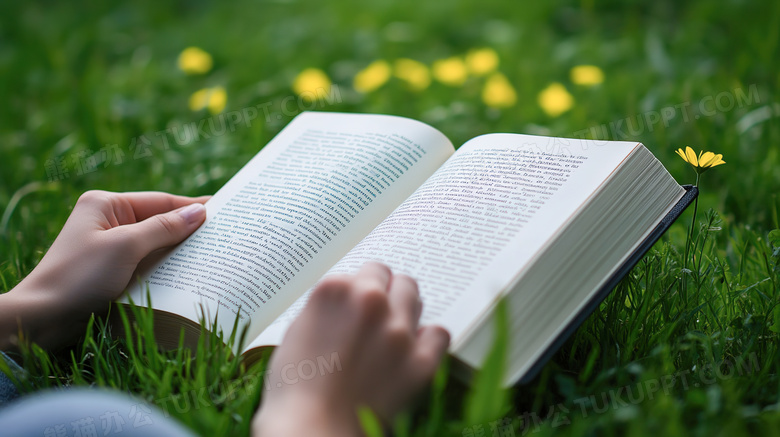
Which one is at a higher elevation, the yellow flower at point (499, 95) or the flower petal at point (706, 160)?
the flower petal at point (706, 160)

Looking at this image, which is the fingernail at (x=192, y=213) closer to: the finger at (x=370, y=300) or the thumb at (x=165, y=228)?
the thumb at (x=165, y=228)

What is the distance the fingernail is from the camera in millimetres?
1393

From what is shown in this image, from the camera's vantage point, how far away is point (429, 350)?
936 mm

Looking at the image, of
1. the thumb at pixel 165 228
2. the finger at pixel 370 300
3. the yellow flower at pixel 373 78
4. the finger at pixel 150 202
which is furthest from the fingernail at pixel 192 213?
the yellow flower at pixel 373 78

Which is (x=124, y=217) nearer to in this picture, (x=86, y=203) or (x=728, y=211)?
(x=86, y=203)

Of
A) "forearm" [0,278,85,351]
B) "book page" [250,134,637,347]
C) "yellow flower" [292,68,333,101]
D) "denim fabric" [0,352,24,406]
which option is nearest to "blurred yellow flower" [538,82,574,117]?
"yellow flower" [292,68,333,101]

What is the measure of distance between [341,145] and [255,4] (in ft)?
10.3

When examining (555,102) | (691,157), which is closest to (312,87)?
(555,102)

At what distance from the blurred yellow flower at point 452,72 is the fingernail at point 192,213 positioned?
149cm

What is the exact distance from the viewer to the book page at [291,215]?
123cm

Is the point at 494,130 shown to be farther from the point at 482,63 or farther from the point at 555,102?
the point at 482,63

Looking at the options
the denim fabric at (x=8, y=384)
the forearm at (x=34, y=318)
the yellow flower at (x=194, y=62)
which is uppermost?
the yellow flower at (x=194, y=62)

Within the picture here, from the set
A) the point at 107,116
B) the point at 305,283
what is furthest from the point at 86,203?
the point at 107,116

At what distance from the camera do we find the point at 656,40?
291 centimetres
